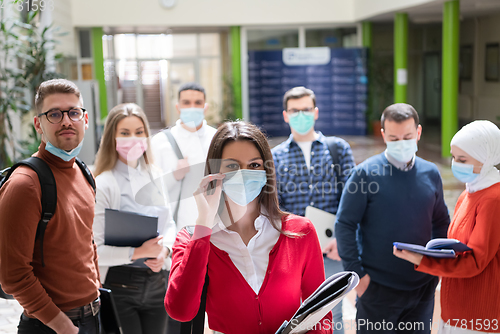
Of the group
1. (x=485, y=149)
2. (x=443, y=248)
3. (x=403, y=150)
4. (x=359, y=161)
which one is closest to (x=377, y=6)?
(x=359, y=161)

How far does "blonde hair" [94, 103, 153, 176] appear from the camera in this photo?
251 centimetres

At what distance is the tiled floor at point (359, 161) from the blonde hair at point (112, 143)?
159cm

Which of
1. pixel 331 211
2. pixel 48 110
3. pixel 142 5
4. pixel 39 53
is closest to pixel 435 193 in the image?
pixel 331 211

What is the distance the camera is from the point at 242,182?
151 centimetres

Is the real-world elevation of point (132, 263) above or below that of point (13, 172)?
below

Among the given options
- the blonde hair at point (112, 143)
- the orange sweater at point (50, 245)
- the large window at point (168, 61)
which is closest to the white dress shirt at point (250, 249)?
the orange sweater at point (50, 245)

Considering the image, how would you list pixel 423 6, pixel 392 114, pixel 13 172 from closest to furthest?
pixel 13 172
pixel 392 114
pixel 423 6

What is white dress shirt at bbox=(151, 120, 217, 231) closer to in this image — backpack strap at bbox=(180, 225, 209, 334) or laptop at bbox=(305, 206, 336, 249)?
backpack strap at bbox=(180, 225, 209, 334)

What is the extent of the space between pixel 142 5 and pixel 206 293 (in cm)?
1254

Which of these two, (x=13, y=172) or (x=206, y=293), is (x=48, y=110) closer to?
(x=13, y=172)

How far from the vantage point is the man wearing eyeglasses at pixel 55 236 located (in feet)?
5.44

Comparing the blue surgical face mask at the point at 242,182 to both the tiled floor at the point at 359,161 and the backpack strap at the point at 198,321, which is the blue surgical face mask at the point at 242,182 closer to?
the backpack strap at the point at 198,321

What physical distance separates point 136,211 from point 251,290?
1113mm

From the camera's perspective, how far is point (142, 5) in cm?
1284
